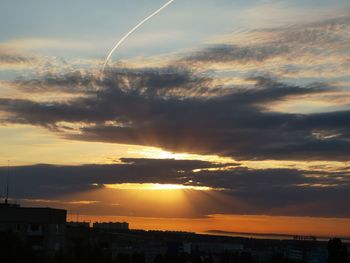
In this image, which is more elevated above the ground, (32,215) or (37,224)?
(32,215)

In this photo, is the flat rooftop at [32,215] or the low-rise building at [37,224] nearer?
the low-rise building at [37,224]

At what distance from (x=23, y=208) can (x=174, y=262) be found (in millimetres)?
64304

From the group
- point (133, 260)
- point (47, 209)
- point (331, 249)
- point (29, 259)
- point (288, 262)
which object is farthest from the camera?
point (288, 262)

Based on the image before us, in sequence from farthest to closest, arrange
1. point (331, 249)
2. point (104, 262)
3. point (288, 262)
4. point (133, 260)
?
1. point (288, 262)
2. point (133, 260)
3. point (331, 249)
4. point (104, 262)

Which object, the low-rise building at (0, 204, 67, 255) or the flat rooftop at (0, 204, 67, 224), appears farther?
the flat rooftop at (0, 204, 67, 224)

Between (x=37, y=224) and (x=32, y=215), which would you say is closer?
(x=37, y=224)

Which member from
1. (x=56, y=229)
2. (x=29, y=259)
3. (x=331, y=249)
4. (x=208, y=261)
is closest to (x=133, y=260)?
(x=56, y=229)

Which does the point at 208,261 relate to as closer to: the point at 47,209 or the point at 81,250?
the point at 47,209

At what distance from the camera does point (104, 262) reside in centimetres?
8081

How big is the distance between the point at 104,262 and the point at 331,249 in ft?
183

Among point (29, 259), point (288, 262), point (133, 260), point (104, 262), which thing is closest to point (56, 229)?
point (133, 260)

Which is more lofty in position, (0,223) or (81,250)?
(0,223)

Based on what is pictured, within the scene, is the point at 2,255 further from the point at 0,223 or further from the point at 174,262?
the point at 174,262

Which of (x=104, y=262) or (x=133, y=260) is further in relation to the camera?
(x=133, y=260)
